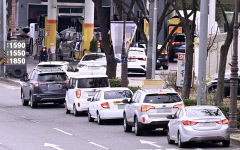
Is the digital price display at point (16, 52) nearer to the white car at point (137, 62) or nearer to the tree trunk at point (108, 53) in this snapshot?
the white car at point (137, 62)

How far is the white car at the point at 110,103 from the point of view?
29.5 m

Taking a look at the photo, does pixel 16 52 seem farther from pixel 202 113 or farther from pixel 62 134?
pixel 202 113

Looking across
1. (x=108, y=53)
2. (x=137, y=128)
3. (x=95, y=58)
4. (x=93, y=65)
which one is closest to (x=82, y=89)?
(x=137, y=128)

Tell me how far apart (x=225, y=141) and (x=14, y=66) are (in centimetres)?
3407

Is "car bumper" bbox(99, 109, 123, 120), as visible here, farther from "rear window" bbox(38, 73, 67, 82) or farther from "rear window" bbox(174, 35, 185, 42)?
"rear window" bbox(174, 35, 185, 42)

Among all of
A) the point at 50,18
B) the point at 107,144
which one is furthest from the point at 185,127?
the point at 50,18

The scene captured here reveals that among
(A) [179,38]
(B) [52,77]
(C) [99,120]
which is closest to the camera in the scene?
(C) [99,120]

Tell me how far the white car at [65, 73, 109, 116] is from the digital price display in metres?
20.8

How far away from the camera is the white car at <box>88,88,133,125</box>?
29516mm

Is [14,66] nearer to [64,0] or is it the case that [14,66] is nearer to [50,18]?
[50,18]

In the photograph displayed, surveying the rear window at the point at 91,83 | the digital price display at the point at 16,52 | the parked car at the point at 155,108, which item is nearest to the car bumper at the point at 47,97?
the rear window at the point at 91,83

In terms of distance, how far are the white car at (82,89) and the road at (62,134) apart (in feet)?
1.59

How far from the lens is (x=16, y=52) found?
179 ft

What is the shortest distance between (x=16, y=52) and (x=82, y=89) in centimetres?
2219
